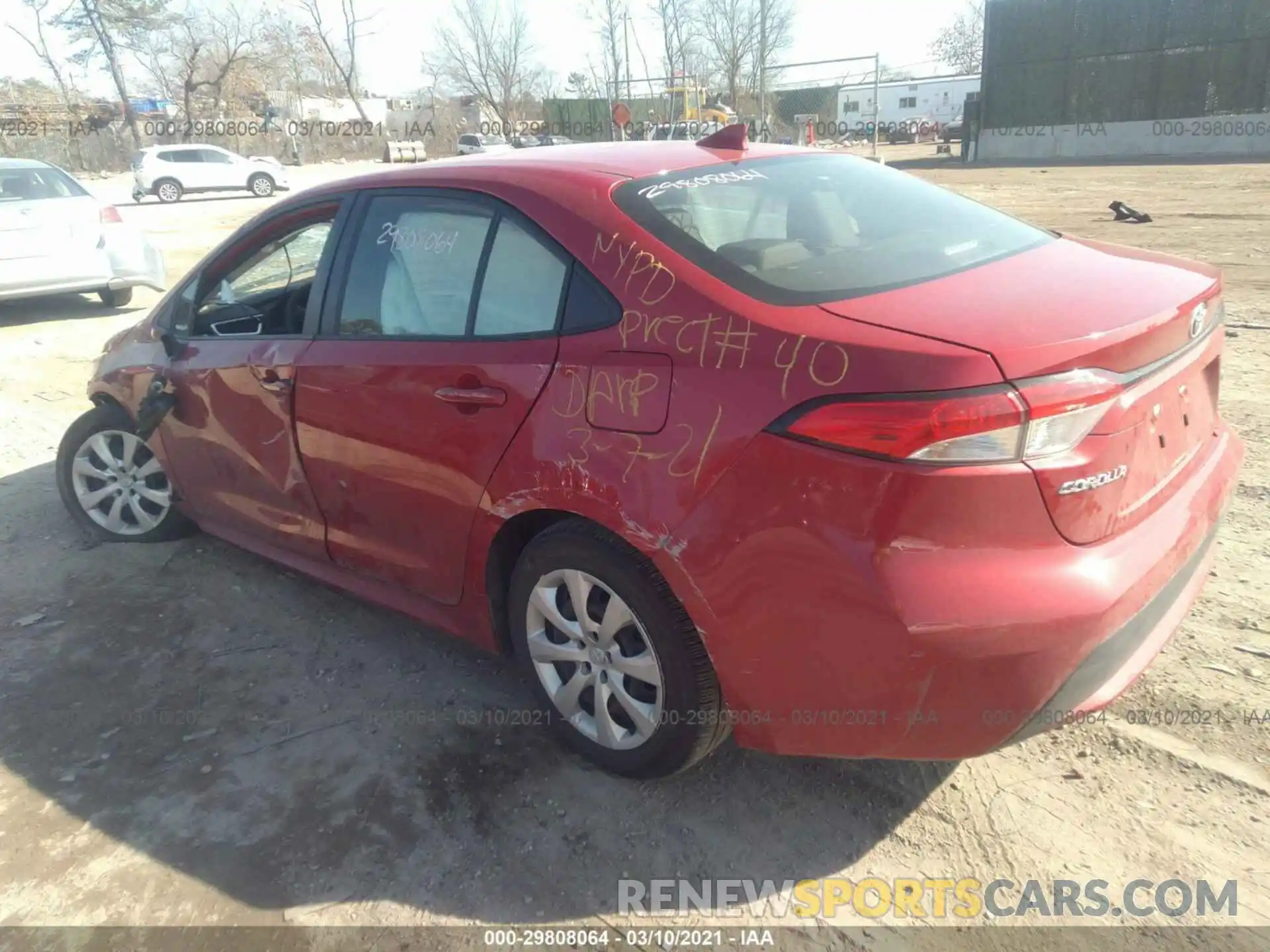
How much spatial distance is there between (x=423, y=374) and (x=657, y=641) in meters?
1.07

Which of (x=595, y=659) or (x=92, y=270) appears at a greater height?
(x=92, y=270)

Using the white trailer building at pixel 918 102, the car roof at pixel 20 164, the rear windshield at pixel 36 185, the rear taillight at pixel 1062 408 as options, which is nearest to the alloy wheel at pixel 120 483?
the rear taillight at pixel 1062 408

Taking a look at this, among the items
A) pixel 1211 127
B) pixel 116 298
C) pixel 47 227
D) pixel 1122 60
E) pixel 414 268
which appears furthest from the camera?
pixel 1122 60

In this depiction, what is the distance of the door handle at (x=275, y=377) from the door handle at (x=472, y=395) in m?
0.79

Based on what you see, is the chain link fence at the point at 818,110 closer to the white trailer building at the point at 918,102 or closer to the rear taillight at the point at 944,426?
the white trailer building at the point at 918,102

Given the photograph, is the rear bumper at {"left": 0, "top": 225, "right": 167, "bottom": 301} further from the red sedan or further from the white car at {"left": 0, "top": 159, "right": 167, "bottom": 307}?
the red sedan

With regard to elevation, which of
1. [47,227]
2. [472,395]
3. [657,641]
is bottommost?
[657,641]

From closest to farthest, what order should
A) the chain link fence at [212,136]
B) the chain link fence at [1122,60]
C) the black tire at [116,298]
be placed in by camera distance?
the black tire at [116,298], the chain link fence at [1122,60], the chain link fence at [212,136]

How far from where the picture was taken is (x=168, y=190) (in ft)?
84.7

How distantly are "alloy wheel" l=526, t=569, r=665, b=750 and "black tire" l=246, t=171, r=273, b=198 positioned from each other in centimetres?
2772

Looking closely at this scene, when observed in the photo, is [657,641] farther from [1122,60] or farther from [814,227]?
[1122,60]

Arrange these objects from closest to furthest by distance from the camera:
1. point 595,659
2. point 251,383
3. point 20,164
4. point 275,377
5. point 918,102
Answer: point 595,659
point 275,377
point 251,383
point 20,164
point 918,102

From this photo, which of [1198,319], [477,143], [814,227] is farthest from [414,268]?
[477,143]

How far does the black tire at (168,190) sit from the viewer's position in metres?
25.6
